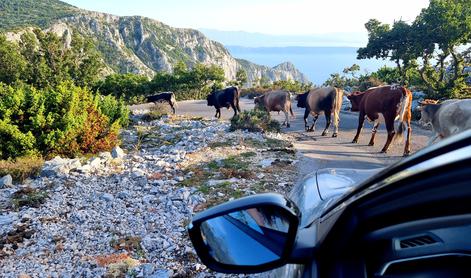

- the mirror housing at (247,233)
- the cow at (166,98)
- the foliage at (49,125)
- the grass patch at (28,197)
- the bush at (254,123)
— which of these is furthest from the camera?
the cow at (166,98)

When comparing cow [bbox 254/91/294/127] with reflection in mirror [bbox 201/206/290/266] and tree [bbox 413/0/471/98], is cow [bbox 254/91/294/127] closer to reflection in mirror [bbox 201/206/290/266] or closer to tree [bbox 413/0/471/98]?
tree [bbox 413/0/471/98]

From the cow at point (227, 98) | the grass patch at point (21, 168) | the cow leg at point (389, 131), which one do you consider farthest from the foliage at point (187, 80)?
the grass patch at point (21, 168)

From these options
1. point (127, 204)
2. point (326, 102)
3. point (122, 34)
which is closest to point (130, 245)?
point (127, 204)

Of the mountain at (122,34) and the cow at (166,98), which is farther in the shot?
the mountain at (122,34)

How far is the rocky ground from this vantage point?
4.96 meters

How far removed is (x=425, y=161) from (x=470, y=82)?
891 inches

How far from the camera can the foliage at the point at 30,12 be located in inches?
4452

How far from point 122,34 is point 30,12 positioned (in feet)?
101

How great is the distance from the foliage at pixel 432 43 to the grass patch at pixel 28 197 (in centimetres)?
1669

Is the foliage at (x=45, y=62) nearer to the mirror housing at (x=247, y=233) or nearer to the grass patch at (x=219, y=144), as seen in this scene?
the grass patch at (x=219, y=144)

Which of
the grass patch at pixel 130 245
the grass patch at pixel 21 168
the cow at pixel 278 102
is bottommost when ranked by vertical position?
the grass patch at pixel 21 168

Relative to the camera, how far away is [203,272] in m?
4.69

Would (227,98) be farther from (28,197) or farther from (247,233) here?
(247,233)

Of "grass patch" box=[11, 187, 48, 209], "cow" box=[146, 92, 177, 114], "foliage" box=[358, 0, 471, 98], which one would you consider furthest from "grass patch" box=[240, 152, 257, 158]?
"cow" box=[146, 92, 177, 114]
